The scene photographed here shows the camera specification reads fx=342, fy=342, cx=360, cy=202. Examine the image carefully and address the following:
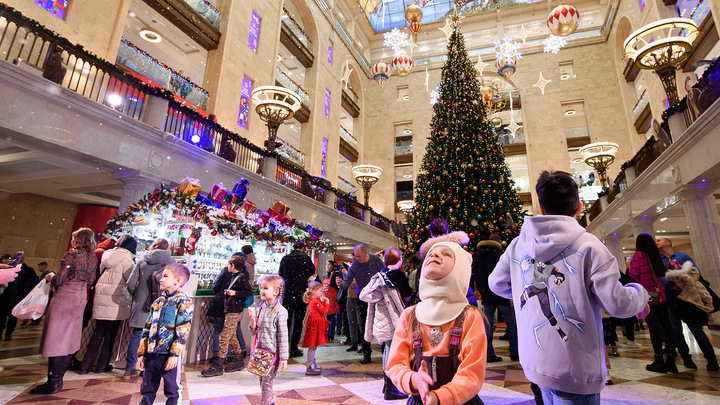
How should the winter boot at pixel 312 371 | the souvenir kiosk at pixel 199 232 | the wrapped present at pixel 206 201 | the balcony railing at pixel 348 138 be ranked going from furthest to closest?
1. the balcony railing at pixel 348 138
2. the wrapped present at pixel 206 201
3. the souvenir kiosk at pixel 199 232
4. the winter boot at pixel 312 371

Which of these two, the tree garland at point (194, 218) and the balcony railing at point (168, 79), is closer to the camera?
the tree garland at point (194, 218)

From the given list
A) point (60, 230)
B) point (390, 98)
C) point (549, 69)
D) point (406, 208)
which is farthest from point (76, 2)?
point (549, 69)

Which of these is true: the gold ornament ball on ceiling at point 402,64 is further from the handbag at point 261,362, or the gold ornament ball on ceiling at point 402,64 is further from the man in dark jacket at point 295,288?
the handbag at point 261,362

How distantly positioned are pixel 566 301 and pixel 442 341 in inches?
21.7

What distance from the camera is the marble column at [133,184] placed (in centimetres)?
685

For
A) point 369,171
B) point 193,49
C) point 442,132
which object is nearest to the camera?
point 442,132

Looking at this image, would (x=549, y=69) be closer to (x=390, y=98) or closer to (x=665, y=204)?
(x=390, y=98)

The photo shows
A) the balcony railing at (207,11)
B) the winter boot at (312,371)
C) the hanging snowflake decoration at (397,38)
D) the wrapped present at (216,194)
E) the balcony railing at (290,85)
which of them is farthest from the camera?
the balcony railing at (290,85)

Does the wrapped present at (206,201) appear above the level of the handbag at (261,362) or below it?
above

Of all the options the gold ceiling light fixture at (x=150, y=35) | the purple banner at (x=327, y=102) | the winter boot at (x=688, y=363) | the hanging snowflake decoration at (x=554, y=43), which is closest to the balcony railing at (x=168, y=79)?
the gold ceiling light fixture at (x=150, y=35)

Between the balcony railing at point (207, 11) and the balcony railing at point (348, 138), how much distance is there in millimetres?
9304

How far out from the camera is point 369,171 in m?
16.1

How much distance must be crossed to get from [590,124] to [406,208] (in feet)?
36.8

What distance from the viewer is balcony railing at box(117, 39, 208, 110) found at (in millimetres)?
11758
